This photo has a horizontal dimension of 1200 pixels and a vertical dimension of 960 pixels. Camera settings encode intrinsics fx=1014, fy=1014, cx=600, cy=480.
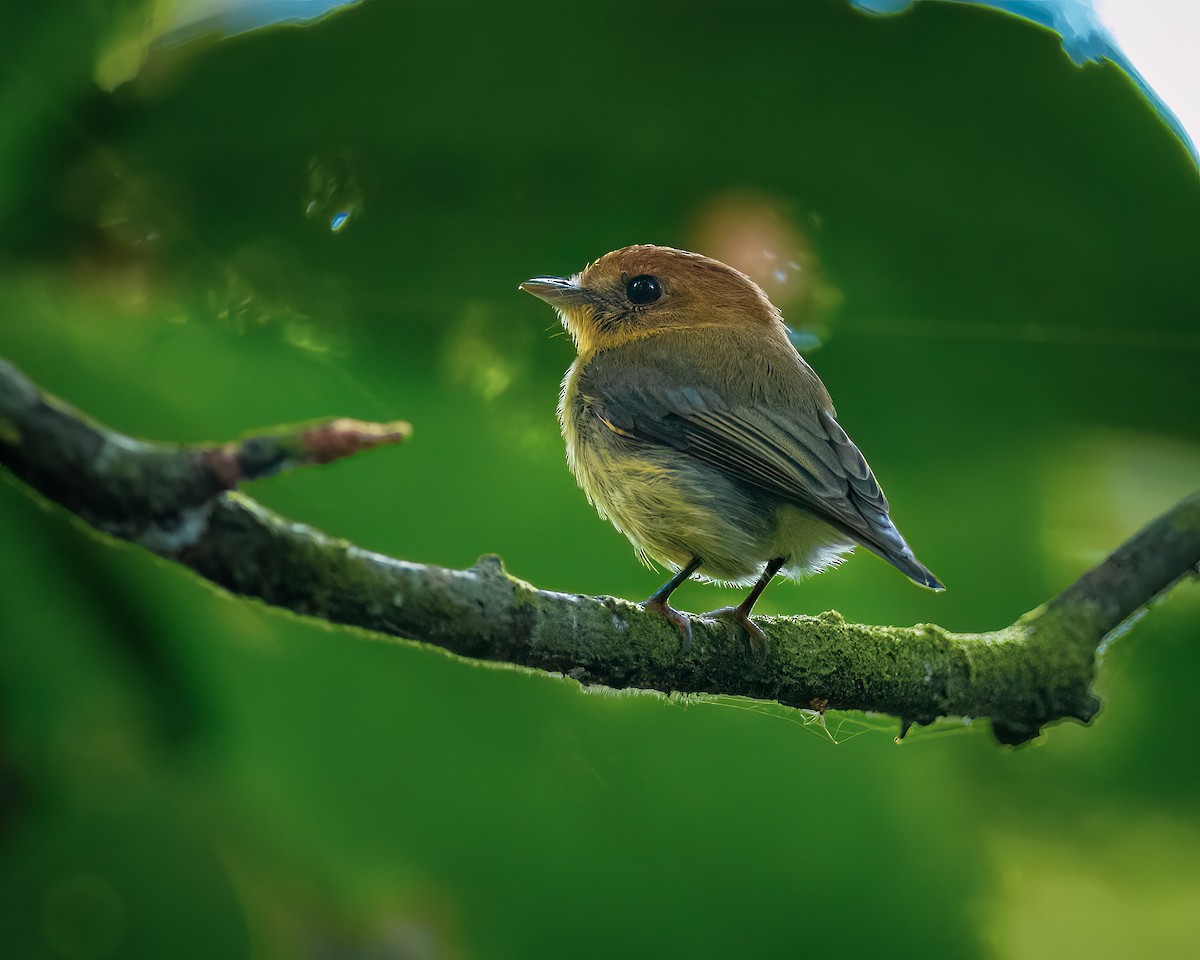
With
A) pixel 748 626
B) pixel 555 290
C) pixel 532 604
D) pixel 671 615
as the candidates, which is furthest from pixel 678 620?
pixel 555 290

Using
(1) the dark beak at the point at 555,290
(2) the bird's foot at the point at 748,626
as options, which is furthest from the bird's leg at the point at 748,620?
(1) the dark beak at the point at 555,290

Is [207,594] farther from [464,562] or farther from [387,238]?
[387,238]

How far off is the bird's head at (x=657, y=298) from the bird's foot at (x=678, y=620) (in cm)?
68

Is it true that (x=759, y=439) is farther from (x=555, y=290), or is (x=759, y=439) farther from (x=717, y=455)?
(x=555, y=290)

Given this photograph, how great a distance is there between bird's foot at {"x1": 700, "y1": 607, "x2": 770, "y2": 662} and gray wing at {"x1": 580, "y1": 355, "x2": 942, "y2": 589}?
0.18m

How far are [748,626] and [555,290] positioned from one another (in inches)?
24.2

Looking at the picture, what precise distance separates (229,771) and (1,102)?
827 mm

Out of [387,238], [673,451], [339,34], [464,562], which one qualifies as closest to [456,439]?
[464,562]

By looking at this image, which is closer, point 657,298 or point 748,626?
point 748,626

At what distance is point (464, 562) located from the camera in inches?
50.3

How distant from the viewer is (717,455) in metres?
1.57

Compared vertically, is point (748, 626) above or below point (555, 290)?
below

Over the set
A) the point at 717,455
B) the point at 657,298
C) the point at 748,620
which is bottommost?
the point at 748,620

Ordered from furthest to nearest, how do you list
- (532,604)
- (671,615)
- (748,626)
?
(748,626) < (671,615) < (532,604)
